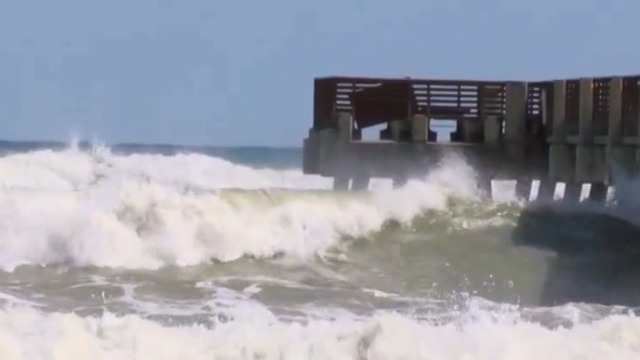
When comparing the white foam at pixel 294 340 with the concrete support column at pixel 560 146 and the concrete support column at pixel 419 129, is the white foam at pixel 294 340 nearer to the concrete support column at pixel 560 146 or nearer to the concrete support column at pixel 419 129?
the concrete support column at pixel 560 146

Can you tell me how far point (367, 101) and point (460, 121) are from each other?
1538 mm

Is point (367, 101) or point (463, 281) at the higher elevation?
point (367, 101)

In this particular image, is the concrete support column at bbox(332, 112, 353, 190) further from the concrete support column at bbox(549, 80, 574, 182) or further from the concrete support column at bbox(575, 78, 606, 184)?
the concrete support column at bbox(575, 78, 606, 184)

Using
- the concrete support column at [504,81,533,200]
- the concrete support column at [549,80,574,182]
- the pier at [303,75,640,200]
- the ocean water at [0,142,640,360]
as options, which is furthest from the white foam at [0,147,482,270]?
the concrete support column at [549,80,574,182]

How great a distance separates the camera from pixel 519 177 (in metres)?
23.5

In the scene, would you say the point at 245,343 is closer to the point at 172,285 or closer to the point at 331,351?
the point at 331,351

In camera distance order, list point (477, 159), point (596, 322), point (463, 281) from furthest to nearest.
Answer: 1. point (477, 159)
2. point (463, 281)
3. point (596, 322)

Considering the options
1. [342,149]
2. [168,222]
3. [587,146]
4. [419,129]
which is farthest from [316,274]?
[419,129]

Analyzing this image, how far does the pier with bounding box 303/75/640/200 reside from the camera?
74.3ft

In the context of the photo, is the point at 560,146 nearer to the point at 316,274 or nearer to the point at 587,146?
the point at 587,146

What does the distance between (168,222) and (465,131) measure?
7.20 meters

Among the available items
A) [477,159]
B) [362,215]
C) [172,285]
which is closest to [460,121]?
[477,159]

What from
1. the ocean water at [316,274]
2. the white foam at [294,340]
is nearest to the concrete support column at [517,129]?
the ocean water at [316,274]

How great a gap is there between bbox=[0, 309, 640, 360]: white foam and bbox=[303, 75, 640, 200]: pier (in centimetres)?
1055
